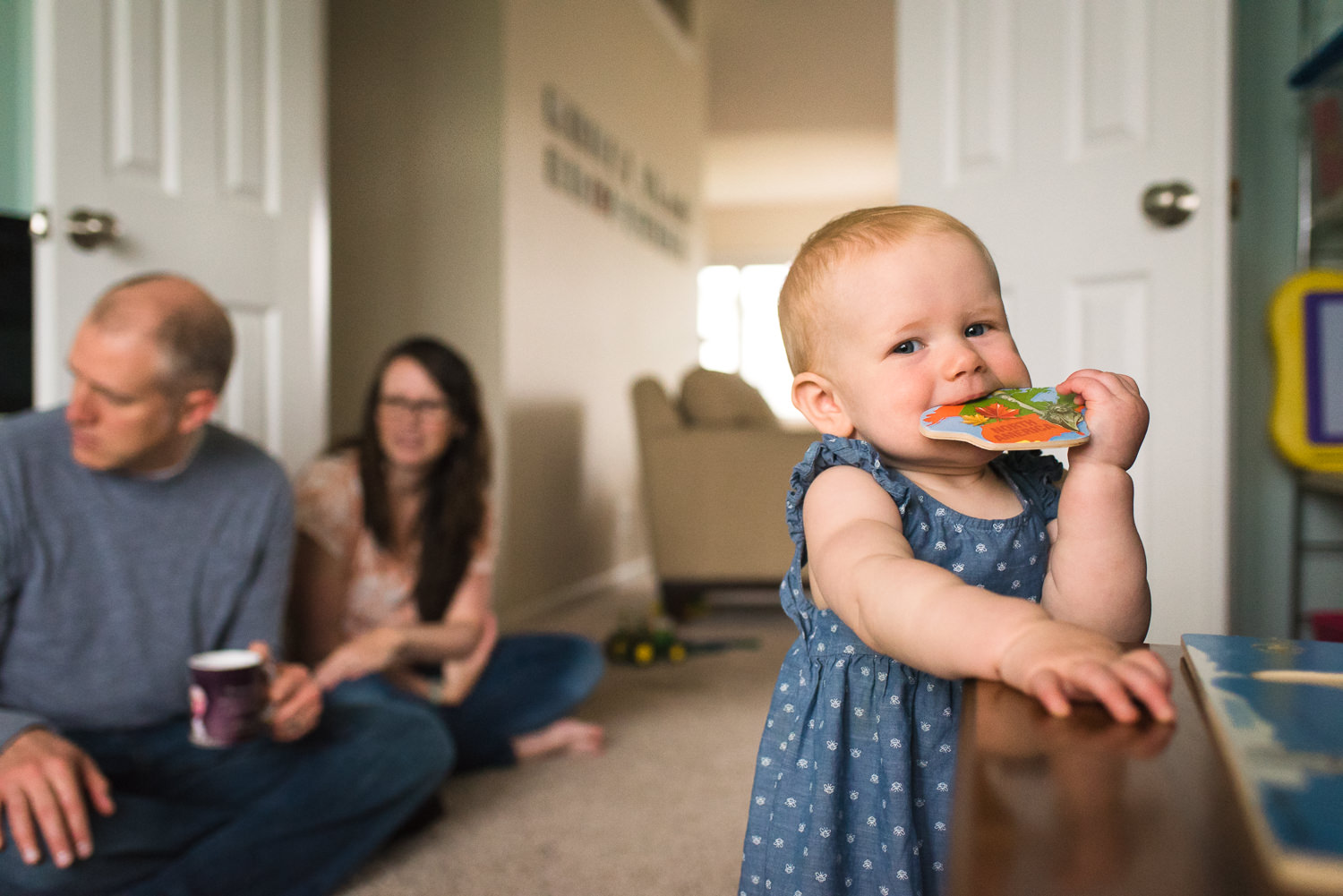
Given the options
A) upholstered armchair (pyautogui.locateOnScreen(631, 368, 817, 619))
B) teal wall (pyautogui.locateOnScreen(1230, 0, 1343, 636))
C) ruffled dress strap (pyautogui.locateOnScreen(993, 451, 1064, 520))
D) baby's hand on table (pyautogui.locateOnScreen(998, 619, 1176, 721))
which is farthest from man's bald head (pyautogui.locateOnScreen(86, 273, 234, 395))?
upholstered armchair (pyautogui.locateOnScreen(631, 368, 817, 619))

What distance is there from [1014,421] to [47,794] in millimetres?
1165

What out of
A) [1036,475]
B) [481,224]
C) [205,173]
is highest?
[481,224]

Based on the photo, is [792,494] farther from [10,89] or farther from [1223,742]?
[10,89]

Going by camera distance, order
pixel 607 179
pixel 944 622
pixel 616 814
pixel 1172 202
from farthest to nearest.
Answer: pixel 607 179
pixel 616 814
pixel 1172 202
pixel 944 622

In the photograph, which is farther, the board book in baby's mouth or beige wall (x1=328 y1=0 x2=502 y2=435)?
beige wall (x1=328 y1=0 x2=502 y2=435)

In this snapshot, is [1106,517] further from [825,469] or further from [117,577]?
[117,577]

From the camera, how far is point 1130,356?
1.68 m

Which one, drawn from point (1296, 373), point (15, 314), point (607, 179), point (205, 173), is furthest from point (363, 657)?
point (607, 179)

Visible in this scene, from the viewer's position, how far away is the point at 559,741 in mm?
2262

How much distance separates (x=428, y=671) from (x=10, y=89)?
141 centimetres

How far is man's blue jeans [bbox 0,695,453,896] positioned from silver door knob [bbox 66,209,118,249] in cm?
82

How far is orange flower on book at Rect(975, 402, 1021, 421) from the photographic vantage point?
61 centimetres

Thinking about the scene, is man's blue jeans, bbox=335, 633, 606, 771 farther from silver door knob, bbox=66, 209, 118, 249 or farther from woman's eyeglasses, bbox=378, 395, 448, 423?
silver door knob, bbox=66, 209, 118, 249

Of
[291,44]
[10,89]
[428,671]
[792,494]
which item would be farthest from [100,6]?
[792,494]
